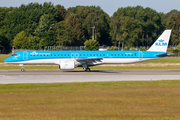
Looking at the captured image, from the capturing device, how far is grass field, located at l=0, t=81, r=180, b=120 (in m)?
13.8

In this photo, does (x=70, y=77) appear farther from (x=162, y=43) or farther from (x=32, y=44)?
(x=32, y=44)

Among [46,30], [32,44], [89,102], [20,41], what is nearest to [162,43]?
[89,102]

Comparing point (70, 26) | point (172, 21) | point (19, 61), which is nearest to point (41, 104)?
point (19, 61)

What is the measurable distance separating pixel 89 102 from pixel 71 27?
359 ft

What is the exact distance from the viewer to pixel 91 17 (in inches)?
5192

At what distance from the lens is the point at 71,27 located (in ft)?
410

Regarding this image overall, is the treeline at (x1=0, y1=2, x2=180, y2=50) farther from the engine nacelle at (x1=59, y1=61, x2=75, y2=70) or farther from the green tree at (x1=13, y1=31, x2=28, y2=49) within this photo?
the engine nacelle at (x1=59, y1=61, x2=75, y2=70)

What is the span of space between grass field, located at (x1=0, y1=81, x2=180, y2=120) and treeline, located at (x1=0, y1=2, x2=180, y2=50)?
3446 inches

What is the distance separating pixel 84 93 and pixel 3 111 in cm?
705

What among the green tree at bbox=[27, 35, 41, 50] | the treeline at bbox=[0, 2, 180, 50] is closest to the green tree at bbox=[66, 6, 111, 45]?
the treeline at bbox=[0, 2, 180, 50]

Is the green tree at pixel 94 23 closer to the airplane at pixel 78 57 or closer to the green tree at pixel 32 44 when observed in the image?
the green tree at pixel 32 44

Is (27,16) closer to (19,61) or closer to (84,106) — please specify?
(19,61)

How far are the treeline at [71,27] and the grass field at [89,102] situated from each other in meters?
87.5

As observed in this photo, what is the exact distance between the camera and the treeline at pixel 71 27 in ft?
389
